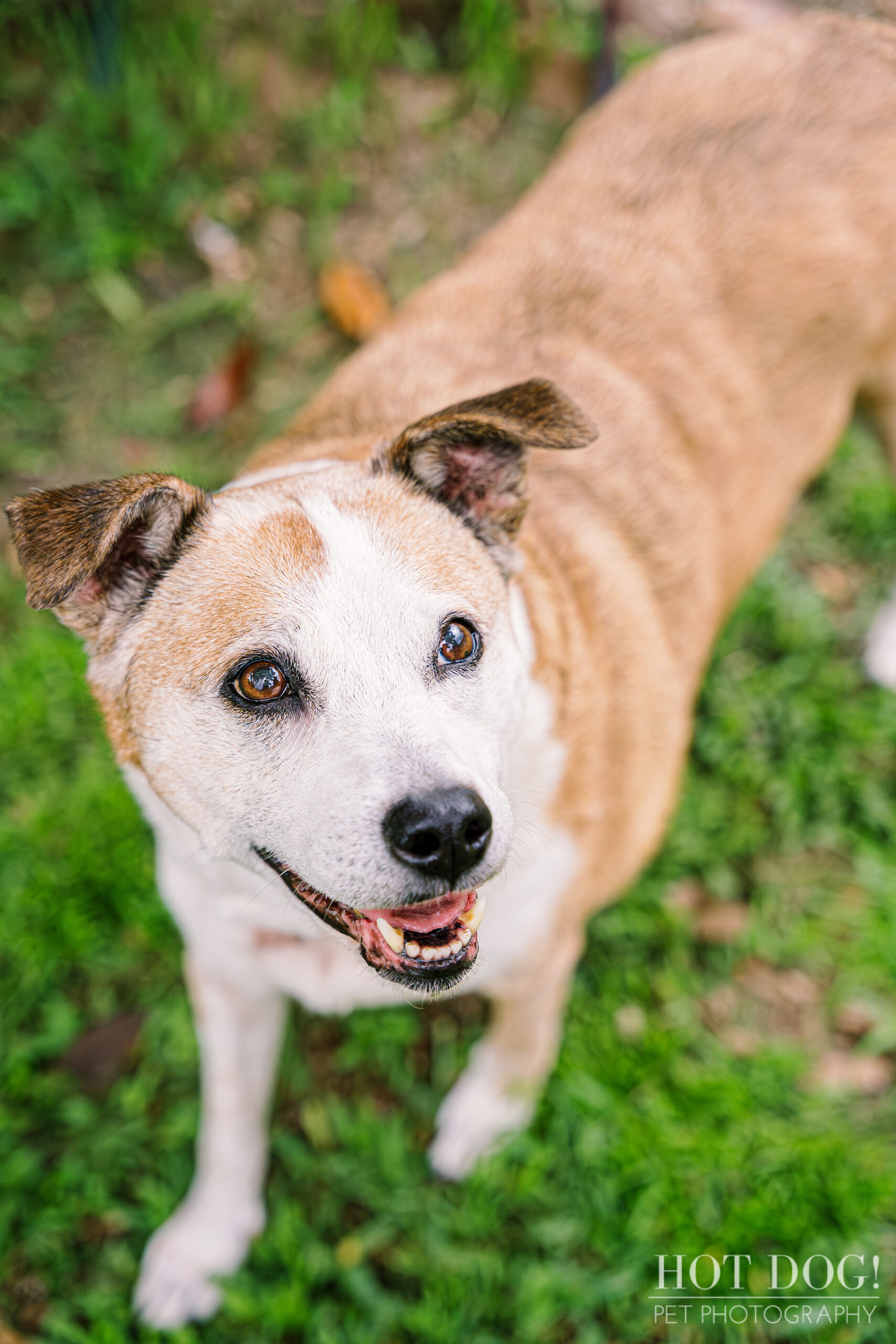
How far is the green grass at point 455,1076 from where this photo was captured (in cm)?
303

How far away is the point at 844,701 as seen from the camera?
163 inches

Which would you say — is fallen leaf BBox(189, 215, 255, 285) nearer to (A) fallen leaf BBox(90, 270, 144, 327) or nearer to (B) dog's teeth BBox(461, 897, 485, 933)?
(A) fallen leaf BBox(90, 270, 144, 327)

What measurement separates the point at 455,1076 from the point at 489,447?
2.15 metres

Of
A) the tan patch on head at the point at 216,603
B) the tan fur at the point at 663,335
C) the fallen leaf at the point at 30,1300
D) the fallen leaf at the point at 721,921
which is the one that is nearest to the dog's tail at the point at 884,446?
the tan fur at the point at 663,335

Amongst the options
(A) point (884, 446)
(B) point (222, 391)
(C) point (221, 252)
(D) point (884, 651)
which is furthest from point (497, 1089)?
(C) point (221, 252)

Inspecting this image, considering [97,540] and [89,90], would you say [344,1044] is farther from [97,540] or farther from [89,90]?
[89,90]

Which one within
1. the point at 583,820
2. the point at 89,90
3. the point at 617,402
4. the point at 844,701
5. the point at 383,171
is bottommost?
the point at 844,701

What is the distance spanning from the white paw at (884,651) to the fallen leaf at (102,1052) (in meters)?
3.14

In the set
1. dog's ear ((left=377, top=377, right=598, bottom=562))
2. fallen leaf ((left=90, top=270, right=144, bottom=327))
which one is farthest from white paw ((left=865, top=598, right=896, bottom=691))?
fallen leaf ((left=90, top=270, right=144, bottom=327))

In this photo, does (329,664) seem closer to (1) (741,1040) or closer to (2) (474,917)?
(2) (474,917)

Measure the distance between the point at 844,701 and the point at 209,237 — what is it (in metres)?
3.61

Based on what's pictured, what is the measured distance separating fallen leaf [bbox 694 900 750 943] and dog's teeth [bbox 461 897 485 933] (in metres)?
1.69

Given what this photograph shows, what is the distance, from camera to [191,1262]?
118 inches

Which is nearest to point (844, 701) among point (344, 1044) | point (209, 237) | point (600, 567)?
point (600, 567)
